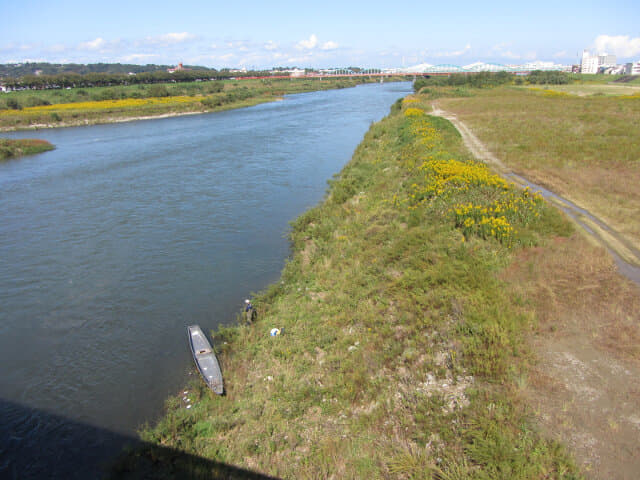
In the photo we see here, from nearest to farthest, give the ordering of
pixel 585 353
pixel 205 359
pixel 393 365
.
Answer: pixel 585 353
pixel 393 365
pixel 205 359

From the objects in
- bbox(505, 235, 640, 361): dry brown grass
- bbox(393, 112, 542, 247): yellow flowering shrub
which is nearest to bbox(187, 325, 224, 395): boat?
bbox(505, 235, 640, 361): dry brown grass

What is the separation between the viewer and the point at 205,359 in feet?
30.2

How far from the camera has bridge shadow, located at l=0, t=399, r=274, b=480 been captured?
6.40 meters

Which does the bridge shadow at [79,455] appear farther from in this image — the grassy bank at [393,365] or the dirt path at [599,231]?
the dirt path at [599,231]

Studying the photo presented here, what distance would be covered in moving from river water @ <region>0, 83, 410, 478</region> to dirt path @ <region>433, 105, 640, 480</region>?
7.84m

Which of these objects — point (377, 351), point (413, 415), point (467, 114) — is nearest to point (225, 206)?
point (377, 351)

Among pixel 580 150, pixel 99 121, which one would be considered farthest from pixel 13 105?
pixel 580 150

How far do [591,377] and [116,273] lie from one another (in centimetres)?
1483

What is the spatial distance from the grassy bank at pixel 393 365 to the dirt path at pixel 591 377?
0.32 m

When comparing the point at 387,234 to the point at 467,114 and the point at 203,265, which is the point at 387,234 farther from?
the point at 467,114

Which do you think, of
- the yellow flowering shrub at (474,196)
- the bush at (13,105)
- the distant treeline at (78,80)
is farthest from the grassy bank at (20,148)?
the distant treeline at (78,80)

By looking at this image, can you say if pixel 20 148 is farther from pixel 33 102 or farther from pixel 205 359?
pixel 205 359

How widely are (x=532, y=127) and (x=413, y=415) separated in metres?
31.5

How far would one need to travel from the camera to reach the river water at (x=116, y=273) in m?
8.38
